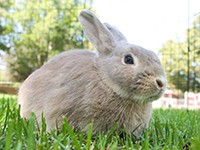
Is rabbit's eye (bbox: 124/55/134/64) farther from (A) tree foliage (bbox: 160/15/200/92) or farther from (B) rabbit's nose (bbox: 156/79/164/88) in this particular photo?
(A) tree foliage (bbox: 160/15/200/92)

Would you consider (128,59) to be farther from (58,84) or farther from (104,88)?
(58,84)

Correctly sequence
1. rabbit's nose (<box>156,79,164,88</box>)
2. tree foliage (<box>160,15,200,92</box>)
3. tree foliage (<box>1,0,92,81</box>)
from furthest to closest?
tree foliage (<box>1,0,92,81</box>) → tree foliage (<box>160,15,200,92</box>) → rabbit's nose (<box>156,79,164,88</box>)

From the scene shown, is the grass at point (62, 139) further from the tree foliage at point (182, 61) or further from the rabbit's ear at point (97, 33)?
the tree foliage at point (182, 61)

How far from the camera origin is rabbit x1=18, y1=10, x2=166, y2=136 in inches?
71.4

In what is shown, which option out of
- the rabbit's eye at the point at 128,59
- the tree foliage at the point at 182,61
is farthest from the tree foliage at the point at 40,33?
the rabbit's eye at the point at 128,59

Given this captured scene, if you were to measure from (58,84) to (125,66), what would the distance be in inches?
20.0

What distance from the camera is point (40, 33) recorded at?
1850 cm

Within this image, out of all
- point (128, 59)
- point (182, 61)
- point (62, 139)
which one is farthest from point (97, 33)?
point (182, 61)

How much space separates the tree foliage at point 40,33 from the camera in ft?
58.8

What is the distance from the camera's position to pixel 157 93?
1774 millimetres

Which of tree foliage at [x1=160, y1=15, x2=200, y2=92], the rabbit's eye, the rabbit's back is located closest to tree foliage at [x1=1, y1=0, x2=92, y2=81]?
tree foliage at [x1=160, y1=15, x2=200, y2=92]

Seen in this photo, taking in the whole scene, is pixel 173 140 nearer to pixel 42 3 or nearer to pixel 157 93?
pixel 157 93

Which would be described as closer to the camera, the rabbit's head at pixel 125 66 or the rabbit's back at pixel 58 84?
the rabbit's head at pixel 125 66

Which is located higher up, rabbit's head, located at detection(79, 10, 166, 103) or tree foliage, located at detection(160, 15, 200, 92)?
rabbit's head, located at detection(79, 10, 166, 103)
